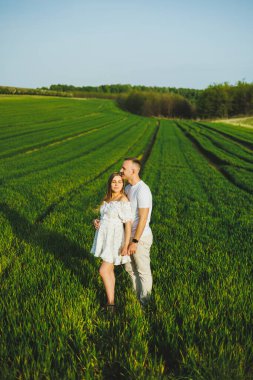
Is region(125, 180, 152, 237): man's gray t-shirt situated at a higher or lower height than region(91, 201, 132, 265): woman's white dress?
higher

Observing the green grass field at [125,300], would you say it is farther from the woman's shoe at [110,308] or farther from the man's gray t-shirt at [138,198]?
the man's gray t-shirt at [138,198]

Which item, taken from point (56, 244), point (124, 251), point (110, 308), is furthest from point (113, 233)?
point (56, 244)

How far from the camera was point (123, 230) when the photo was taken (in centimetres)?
402

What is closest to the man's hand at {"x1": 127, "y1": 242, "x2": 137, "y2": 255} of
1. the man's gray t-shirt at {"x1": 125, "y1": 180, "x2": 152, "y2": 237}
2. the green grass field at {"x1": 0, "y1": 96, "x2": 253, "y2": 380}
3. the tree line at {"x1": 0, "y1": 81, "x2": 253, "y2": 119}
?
the man's gray t-shirt at {"x1": 125, "y1": 180, "x2": 152, "y2": 237}

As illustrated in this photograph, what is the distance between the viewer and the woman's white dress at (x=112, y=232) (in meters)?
3.85

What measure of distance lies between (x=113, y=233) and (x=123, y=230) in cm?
17

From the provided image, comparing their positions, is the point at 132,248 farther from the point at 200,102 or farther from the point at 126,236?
the point at 200,102

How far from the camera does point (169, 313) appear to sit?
342 cm

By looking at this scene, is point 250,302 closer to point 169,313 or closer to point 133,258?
point 169,313

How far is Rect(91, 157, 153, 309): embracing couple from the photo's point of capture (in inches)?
152

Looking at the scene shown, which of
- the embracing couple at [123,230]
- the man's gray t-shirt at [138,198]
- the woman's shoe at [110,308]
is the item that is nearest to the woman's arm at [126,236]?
the embracing couple at [123,230]

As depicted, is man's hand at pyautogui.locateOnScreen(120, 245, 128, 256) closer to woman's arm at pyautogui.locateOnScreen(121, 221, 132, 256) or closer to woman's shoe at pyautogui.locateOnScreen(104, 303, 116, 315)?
woman's arm at pyautogui.locateOnScreen(121, 221, 132, 256)

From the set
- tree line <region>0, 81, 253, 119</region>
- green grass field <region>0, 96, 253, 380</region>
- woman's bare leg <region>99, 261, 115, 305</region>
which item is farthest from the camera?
tree line <region>0, 81, 253, 119</region>

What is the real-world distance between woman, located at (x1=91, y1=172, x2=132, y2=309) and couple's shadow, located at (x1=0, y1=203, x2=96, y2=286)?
2.65ft
